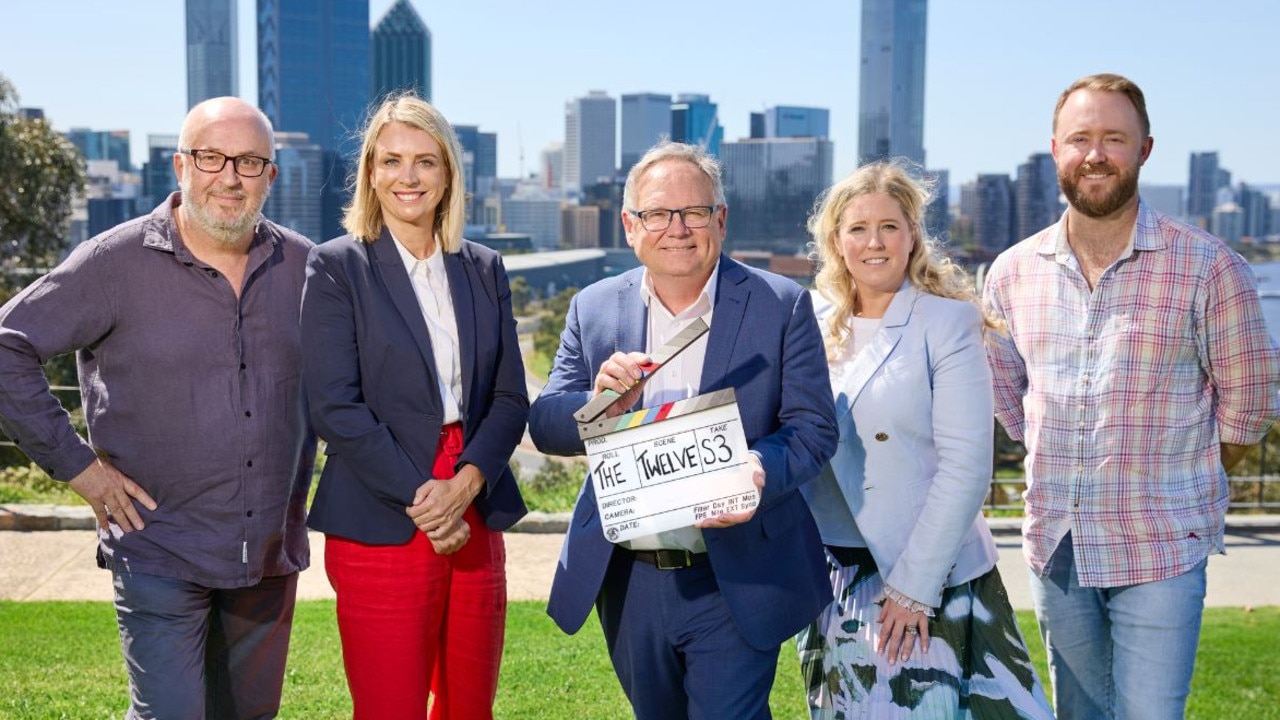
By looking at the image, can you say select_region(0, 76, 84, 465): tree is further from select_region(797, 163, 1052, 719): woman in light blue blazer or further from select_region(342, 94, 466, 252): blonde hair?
select_region(797, 163, 1052, 719): woman in light blue blazer

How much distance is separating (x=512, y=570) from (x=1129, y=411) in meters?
4.89

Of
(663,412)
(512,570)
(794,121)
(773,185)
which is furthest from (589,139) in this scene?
(663,412)

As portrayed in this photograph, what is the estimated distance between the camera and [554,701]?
5.18m

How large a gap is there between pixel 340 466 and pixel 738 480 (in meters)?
1.03

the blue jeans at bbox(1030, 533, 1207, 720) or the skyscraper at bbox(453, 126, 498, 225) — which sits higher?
the skyscraper at bbox(453, 126, 498, 225)

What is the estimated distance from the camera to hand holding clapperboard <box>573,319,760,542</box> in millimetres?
2715

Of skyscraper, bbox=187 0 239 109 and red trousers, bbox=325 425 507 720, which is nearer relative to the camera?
red trousers, bbox=325 425 507 720

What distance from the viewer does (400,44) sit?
192 metres

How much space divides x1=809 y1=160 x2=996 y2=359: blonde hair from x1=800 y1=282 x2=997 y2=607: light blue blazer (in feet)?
0.30

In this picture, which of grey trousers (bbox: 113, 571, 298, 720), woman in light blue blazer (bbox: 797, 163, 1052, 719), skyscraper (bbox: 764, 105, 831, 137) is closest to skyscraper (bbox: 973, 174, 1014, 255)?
skyscraper (bbox: 764, 105, 831, 137)

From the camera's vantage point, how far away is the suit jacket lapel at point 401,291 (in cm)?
307

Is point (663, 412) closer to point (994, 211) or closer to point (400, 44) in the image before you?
point (994, 211)

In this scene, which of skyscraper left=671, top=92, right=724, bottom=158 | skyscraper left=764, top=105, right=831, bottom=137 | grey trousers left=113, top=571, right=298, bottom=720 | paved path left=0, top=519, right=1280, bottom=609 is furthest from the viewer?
skyscraper left=764, top=105, right=831, bottom=137

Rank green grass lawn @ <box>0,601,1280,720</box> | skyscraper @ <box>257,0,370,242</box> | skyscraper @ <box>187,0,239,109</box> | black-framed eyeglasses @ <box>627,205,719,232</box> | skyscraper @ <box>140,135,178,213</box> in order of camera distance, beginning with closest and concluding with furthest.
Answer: black-framed eyeglasses @ <box>627,205,719,232</box> < green grass lawn @ <box>0,601,1280,720</box> < skyscraper @ <box>140,135,178,213</box> < skyscraper @ <box>257,0,370,242</box> < skyscraper @ <box>187,0,239,109</box>
